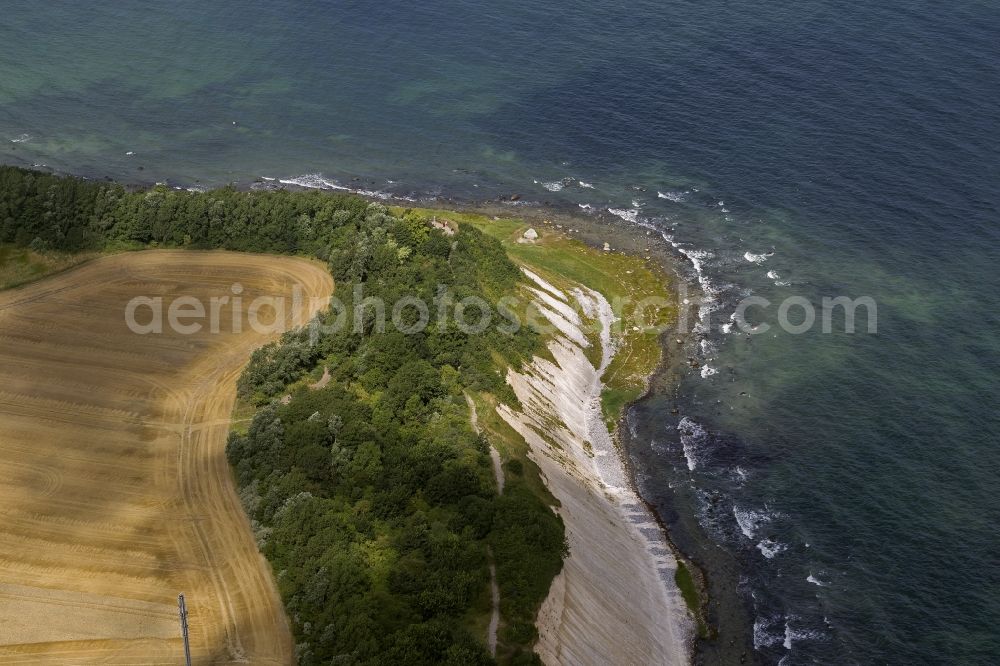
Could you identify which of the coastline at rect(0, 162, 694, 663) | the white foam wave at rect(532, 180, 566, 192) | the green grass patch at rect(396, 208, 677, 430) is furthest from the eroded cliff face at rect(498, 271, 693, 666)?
the white foam wave at rect(532, 180, 566, 192)

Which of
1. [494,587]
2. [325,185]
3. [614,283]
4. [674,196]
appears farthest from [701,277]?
[494,587]

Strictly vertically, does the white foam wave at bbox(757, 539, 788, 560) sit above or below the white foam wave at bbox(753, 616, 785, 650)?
above

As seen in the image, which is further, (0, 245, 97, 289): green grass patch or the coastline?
(0, 245, 97, 289): green grass patch

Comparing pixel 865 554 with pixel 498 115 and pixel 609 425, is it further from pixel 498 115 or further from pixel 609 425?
pixel 498 115

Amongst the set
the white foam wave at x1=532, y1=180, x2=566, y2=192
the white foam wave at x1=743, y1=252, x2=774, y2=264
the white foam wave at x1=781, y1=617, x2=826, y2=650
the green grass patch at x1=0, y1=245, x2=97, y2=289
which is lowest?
the white foam wave at x1=781, y1=617, x2=826, y2=650

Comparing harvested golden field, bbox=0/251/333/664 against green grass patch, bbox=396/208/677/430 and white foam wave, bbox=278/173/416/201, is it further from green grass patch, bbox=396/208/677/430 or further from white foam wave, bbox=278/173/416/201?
white foam wave, bbox=278/173/416/201

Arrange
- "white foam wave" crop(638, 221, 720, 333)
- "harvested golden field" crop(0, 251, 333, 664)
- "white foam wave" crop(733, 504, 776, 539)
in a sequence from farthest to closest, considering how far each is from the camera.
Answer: "white foam wave" crop(638, 221, 720, 333) → "white foam wave" crop(733, 504, 776, 539) → "harvested golden field" crop(0, 251, 333, 664)

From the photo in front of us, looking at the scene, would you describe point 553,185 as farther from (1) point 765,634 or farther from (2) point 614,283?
(1) point 765,634

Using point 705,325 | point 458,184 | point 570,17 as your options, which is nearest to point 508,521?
point 705,325
